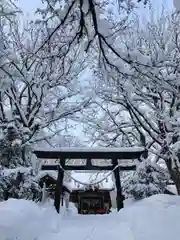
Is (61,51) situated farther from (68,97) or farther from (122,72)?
(68,97)

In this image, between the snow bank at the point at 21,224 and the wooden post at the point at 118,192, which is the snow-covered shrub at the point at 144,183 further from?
the snow bank at the point at 21,224

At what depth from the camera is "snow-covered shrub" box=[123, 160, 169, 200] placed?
14023 mm

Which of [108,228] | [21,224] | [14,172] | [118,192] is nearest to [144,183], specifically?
[118,192]

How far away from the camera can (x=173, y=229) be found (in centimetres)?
746

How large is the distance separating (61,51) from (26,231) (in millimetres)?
4288

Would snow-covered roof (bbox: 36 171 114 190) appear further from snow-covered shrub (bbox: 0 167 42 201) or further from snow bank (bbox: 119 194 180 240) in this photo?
snow bank (bbox: 119 194 180 240)

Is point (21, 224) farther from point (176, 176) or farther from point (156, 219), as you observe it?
point (176, 176)

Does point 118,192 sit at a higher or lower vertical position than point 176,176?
lower

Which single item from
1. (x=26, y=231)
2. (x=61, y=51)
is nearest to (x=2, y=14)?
(x=61, y=51)

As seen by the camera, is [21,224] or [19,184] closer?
[21,224]

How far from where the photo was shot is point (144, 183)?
14.2m

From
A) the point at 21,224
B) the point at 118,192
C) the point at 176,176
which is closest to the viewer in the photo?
the point at 21,224

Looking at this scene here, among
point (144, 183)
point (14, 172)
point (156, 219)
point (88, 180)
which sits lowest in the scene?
point (156, 219)

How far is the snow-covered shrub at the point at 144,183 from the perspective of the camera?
14023 mm
